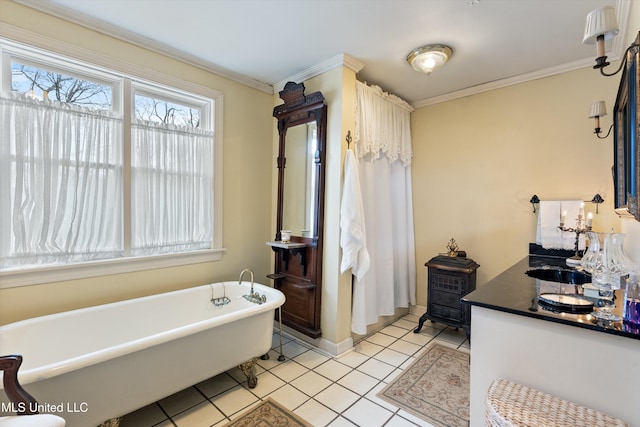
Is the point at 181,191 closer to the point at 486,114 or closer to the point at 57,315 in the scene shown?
the point at 57,315

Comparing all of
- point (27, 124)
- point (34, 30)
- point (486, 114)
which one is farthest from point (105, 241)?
point (486, 114)

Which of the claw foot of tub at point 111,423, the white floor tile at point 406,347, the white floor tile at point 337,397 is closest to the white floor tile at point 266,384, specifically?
the white floor tile at point 337,397

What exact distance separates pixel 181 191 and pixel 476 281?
10.5ft

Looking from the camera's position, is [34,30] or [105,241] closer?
[34,30]

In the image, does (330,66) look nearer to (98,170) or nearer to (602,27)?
(602,27)

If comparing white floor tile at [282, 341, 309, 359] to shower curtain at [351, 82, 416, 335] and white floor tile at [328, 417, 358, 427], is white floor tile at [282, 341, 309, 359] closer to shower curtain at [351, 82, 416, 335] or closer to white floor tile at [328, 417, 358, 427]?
shower curtain at [351, 82, 416, 335]

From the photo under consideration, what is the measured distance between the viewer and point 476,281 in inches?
126

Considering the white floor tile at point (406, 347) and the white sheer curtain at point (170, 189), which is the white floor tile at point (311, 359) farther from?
the white sheer curtain at point (170, 189)

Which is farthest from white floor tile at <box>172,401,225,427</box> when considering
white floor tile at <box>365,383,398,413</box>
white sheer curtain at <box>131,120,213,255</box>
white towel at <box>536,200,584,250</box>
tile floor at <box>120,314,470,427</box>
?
white towel at <box>536,200,584,250</box>

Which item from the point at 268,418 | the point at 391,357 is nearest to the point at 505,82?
the point at 391,357

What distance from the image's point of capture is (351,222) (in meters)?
2.60

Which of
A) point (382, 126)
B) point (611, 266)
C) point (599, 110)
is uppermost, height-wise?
point (382, 126)

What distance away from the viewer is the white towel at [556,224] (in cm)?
255

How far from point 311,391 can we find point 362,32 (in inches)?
108
